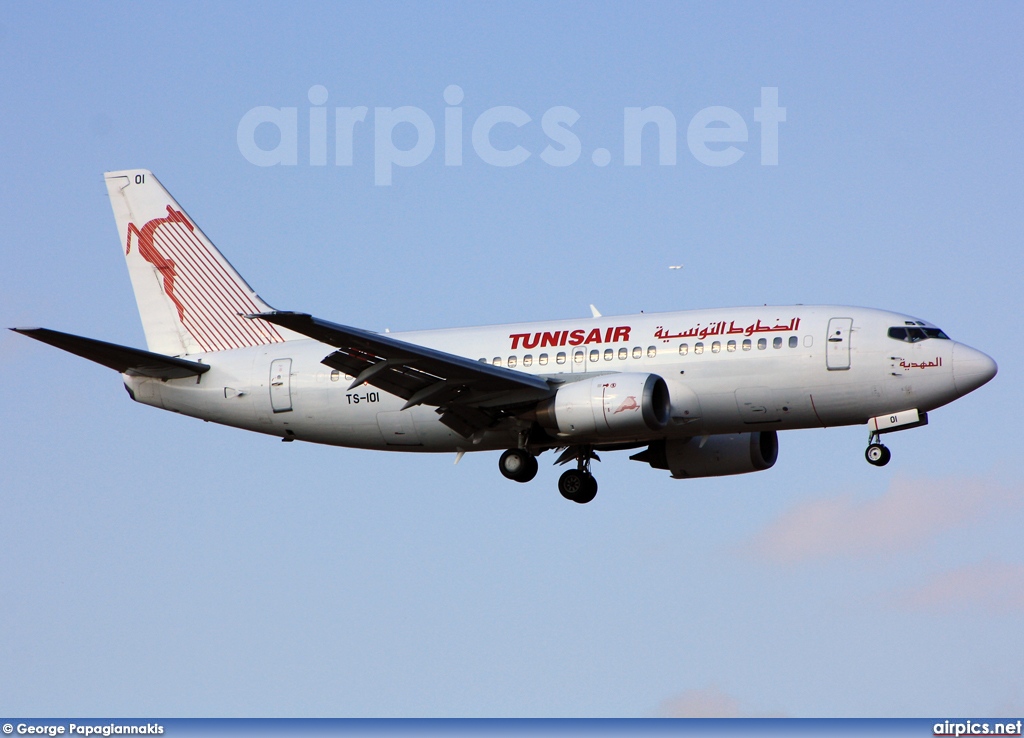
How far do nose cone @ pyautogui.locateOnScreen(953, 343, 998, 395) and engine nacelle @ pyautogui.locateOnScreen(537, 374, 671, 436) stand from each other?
23.5 ft

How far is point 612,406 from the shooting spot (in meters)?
37.4

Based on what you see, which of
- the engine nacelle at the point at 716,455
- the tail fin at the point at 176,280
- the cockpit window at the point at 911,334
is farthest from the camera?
the tail fin at the point at 176,280

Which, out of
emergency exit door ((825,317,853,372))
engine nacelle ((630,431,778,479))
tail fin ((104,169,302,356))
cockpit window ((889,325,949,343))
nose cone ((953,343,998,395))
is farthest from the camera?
tail fin ((104,169,302,356))

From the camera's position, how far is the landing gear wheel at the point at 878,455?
1496 inches

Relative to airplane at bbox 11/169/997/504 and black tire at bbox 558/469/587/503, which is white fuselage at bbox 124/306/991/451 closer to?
airplane at bbox 11/169/997/504

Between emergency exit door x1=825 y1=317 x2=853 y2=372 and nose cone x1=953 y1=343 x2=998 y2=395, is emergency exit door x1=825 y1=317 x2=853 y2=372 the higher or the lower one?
the higher one

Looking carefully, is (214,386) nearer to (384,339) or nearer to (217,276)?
(217,276)

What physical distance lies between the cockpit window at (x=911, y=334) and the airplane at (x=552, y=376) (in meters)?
0.05

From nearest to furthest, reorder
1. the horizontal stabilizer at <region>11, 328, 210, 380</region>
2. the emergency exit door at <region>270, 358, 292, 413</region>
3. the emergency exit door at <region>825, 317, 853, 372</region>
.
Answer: the emergency exit door at <region>825, 317, 853, 372</region>
the horizontal stabilizer at <region>11, 328, 210, 380</region>
the emergency exit door at <region>270, 358, 292, 413</region>

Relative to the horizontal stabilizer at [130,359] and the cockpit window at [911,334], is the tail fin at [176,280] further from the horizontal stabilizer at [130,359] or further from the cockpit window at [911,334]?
the cockpit window at [911,334]

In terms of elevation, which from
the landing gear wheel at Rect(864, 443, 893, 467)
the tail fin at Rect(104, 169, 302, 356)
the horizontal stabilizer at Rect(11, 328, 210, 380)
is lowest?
the landing gear wheel at Rect(864, 443, 893, 467)

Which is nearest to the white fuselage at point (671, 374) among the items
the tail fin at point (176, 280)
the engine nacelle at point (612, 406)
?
the engine nacelle at point (612, 406)

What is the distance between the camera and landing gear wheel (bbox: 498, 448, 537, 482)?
41156mm

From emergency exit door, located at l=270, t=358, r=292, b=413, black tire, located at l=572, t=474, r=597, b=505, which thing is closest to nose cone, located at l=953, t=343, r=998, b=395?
black tire, located at l=572, t=474, r=597, b=505
